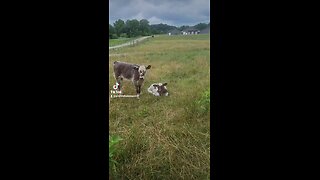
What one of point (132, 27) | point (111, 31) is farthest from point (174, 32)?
point (111, 31)

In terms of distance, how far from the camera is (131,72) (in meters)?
1.50

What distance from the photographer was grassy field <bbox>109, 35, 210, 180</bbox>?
1419 millimetres

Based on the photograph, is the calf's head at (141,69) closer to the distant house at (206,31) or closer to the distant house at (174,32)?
the distant house at (174,32)

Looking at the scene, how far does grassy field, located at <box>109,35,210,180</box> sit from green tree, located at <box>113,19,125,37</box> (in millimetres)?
81

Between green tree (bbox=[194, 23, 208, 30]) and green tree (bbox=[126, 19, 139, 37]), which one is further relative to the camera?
green tree (bbox=[126, 19, 139, 37])

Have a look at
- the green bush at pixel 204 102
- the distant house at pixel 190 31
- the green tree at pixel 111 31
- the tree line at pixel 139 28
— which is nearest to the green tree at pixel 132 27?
the tree line at pixel 139 28

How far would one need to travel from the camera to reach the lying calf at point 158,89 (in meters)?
1.52

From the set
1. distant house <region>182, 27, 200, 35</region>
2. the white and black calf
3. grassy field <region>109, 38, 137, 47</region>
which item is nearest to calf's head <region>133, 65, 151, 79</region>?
the white and black calf

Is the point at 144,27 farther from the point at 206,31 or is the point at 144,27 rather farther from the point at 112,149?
the point at 112,149

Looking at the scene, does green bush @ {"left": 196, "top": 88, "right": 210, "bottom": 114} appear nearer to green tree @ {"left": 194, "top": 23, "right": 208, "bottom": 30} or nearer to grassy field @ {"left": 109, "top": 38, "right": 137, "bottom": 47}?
green tree @ {"left": 194, "top": 23, "right": 208, "bottom": 30}

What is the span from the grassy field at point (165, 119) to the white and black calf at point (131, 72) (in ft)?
0.07
